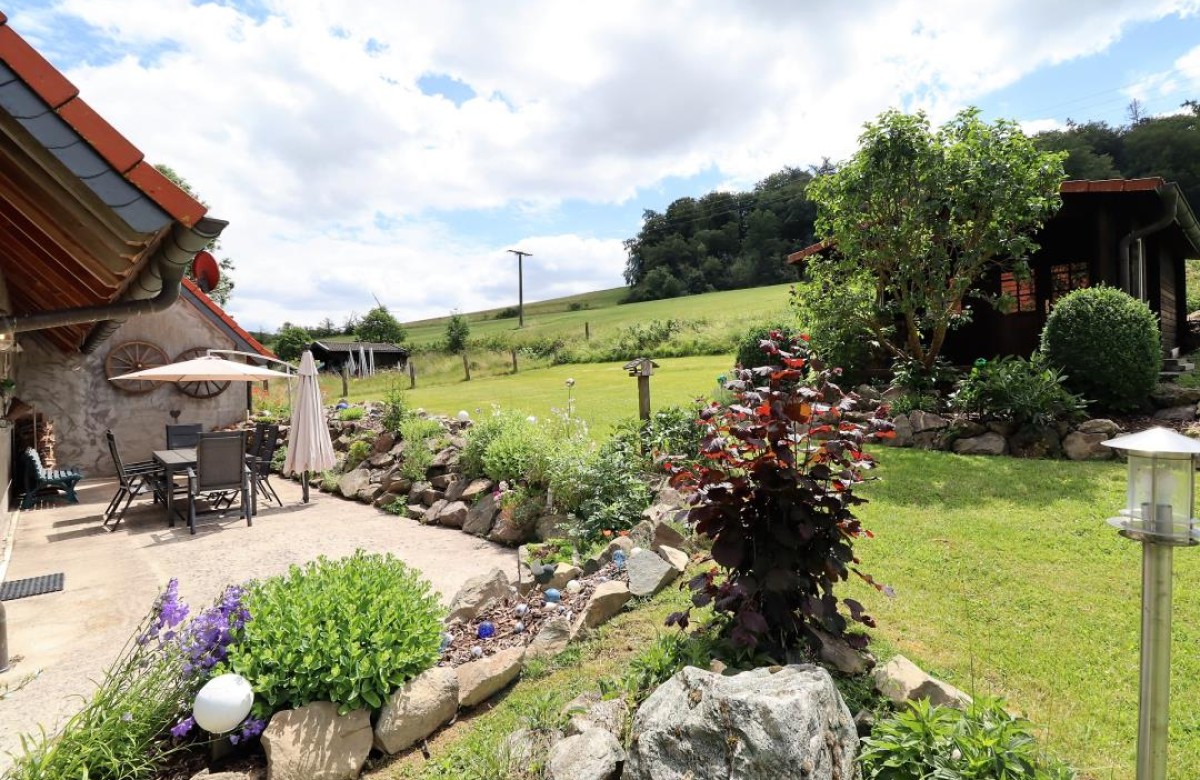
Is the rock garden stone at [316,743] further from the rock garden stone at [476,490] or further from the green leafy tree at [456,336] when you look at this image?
the green leafy tree at [456,336]

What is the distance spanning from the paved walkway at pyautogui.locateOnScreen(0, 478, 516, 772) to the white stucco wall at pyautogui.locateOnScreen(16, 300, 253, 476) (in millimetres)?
2953

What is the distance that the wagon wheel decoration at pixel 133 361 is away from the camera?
11586 millimetres

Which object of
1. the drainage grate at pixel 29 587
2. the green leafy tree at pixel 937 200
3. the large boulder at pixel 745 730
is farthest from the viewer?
the green leafy tree at pixel 937 200

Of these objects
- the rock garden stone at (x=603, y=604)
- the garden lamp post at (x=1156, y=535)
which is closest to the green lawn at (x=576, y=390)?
the rock garden stone at (x=603, y=604)

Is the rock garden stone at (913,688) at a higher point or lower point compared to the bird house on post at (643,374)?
lower

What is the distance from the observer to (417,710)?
2.92 m

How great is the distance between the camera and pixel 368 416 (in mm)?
12016

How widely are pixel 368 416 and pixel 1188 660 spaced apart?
38.3 feet

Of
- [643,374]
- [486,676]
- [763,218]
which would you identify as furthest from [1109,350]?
[763,218]

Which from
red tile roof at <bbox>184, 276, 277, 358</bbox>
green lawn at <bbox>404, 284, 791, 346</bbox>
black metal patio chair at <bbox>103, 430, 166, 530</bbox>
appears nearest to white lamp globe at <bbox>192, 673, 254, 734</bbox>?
black metal patio chair at <bbox>103, 430, 166, 530</bbox>

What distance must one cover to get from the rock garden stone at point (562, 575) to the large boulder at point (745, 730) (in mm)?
2247

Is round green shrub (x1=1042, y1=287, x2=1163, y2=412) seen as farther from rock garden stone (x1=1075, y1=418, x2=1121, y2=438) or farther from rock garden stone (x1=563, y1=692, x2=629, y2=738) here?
rock garden stone (x1=563, y1=692, x2=629, y2=738)

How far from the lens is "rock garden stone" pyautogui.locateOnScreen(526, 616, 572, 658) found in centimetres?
359

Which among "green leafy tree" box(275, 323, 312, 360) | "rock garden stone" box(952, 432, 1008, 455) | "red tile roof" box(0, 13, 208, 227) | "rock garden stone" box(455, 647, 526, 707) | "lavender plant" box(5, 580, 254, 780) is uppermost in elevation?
"green leafy tree" box(275, 323, 312, 360)
